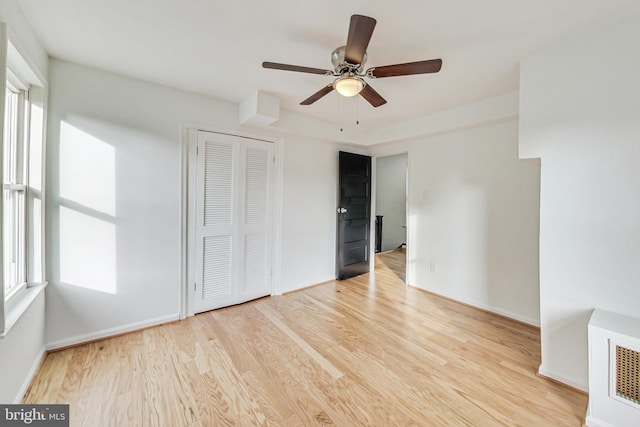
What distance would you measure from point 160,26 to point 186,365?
2.40m

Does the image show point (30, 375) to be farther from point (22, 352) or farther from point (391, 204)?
point (391, 204)

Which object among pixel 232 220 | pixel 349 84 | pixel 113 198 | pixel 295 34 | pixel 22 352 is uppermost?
pixel 295 34

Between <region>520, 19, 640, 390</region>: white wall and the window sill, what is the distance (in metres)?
3.38

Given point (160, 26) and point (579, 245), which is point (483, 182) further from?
point (160, 26)

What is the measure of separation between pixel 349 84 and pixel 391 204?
5.35m

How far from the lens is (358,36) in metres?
1.31

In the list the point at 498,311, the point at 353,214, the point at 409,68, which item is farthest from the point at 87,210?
the point at 498,311

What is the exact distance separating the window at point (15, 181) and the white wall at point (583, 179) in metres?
3.67

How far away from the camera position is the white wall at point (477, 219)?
2.62 m

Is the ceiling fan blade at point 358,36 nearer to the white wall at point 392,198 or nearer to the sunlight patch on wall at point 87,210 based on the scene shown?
the sunlight patch on wall at point 87,210

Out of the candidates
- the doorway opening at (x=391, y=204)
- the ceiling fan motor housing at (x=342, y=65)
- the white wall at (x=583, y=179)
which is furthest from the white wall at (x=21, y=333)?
the doorway opening at (x=391, y=204)

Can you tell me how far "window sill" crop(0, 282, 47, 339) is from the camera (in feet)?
4.51

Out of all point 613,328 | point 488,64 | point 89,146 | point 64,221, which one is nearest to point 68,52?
point 89,146

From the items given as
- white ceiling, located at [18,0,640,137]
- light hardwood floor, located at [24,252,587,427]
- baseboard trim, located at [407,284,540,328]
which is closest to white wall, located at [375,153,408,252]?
baseboard trim, located at [407,284,540,328]
